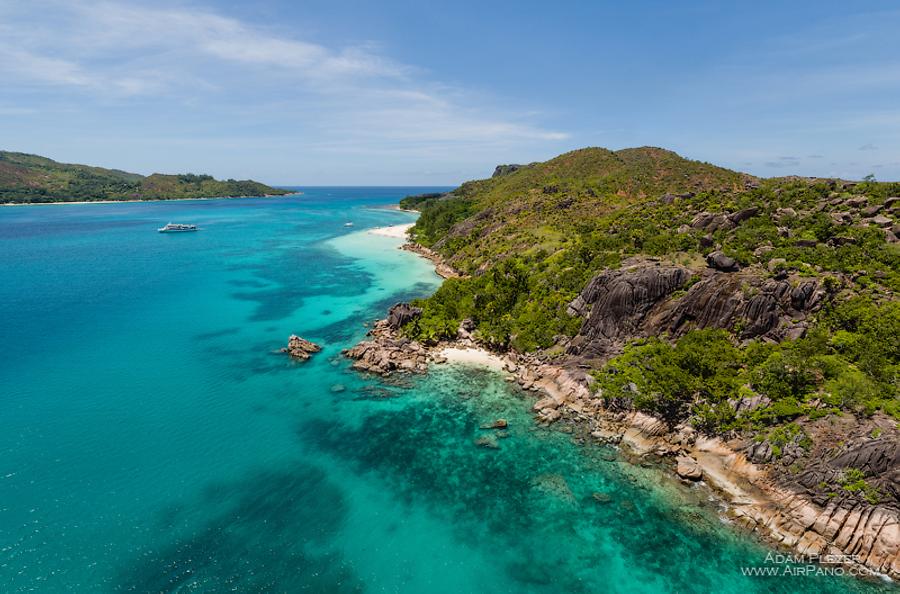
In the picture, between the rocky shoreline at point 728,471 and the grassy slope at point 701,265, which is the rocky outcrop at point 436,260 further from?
the rocky shoreline at point 728,471

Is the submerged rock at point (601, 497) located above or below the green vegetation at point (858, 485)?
below

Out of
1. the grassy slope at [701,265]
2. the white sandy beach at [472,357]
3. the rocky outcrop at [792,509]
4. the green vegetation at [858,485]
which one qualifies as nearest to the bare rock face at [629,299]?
the grassy slope at [701,265]

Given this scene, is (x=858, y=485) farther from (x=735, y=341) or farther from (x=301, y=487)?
(x=301, y=487)

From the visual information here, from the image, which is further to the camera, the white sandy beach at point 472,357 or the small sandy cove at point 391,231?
the small sandy cove at point 391,231

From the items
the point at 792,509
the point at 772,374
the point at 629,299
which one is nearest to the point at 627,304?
the point at 629,299

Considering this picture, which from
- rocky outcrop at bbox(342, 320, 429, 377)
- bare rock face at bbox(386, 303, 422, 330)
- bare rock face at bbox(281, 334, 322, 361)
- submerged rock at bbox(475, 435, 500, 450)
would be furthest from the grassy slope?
bare rock face at bbox(281, 334, 322, 361)

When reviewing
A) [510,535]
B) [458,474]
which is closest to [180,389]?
[458,474]
